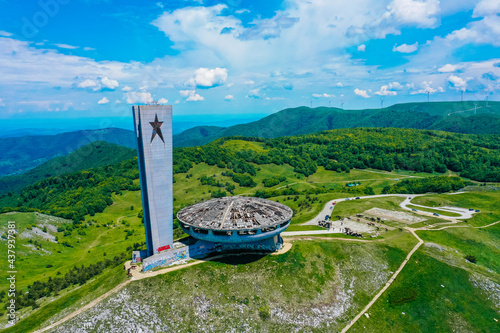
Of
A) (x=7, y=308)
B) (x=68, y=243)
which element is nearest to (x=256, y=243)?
(x=7, y=308)

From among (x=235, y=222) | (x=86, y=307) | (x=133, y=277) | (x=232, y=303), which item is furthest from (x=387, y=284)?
(x=86, y=307)

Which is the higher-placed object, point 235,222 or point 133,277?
point 235,222

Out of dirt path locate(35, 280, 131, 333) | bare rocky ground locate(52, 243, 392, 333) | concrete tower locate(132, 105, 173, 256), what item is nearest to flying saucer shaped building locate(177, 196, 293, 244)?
concrete tower locate(132, 105, 173, 256)

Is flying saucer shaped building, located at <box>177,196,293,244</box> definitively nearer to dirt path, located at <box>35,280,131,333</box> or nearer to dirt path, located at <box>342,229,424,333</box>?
dirt path, located at <box>35,280,131,333</box>

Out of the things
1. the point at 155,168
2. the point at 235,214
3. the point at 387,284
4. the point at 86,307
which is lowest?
the point at 387,284

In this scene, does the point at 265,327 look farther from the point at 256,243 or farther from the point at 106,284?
the point at 106,284

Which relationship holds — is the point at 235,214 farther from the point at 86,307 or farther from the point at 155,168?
the point at 86,307
